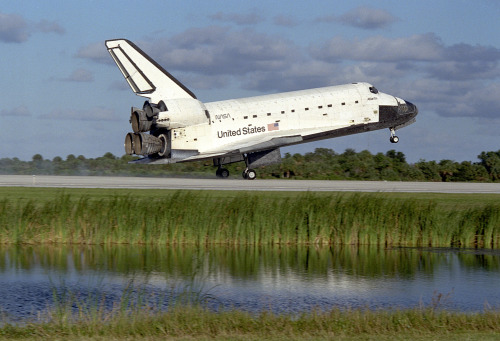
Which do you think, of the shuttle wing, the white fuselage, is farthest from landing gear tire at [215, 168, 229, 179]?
the shuttle wing

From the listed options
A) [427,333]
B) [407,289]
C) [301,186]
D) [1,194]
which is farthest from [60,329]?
[301,186]

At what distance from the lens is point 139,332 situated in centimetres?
1012

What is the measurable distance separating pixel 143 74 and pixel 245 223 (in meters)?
18.0

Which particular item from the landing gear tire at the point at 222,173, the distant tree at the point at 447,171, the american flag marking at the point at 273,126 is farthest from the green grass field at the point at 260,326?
the distant tree at the point at 447,171

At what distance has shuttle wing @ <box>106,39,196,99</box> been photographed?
120ft

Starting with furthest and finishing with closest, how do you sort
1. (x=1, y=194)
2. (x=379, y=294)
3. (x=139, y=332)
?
(x=1, y=194)
(x=379, y=294)
(x=139, y=332)

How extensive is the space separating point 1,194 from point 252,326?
18.3 meters

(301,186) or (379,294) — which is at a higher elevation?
(301,186)

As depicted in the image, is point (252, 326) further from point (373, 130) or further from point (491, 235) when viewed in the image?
point (373, 130)

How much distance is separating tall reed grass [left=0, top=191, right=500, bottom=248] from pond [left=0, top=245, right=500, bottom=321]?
408 mm

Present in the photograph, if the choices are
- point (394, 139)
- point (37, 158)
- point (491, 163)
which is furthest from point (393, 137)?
point (37, 158)

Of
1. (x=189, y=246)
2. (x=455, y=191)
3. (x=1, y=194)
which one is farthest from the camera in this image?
(x=455, y=191)

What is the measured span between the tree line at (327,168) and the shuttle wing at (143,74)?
30.9 feet

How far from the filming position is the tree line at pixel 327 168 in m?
47.1
